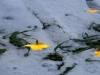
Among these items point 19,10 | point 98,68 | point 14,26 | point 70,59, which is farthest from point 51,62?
point 19,10

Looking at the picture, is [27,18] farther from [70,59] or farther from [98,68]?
[98,68]

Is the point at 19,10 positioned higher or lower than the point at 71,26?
higher

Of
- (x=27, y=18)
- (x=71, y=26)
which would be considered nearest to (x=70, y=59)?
(x=71, y=26)

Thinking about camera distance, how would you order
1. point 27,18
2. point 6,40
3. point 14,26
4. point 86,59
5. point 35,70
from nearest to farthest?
point 35,70 < point 86,59 < point 6,40 < point 14,26 < point 27,18

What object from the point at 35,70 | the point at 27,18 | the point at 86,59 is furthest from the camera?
the point at 27,18

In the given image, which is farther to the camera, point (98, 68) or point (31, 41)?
point (31, 41)

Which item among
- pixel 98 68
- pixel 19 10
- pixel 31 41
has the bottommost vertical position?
pixel 98 68

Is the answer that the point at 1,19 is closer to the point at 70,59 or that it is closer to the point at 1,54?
the point at 1,54
